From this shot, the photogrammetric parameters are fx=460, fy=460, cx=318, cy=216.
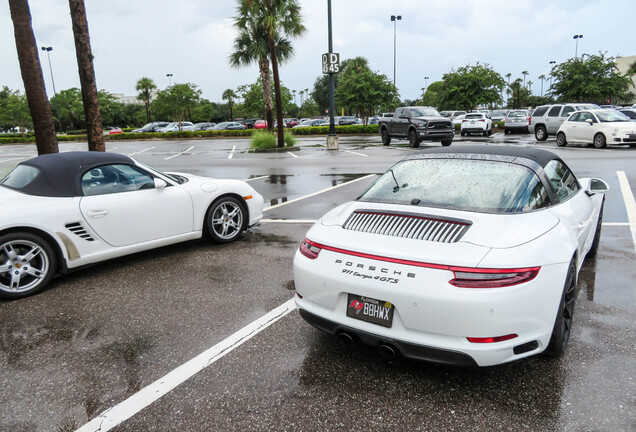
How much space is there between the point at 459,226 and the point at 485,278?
0.45m

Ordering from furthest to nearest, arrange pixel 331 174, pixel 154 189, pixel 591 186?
pixel 331 174
pixel 154 189
pixel 591 186

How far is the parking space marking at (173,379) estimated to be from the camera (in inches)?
106

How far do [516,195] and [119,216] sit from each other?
4.07 metres

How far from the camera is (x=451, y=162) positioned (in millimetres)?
3754

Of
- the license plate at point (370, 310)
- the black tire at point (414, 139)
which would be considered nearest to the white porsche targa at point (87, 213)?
the license plate at point (370, 310)

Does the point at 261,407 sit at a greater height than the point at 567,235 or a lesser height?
lesser

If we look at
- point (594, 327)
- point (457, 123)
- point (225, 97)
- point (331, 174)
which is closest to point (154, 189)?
point (594, 327)

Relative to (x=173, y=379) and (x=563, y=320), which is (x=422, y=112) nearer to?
(x=563, y=320)

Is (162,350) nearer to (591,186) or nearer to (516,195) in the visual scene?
(516,195)

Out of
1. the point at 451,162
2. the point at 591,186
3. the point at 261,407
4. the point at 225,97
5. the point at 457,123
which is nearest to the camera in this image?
the point at 261,407

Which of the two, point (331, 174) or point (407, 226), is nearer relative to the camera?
point (407, 226)

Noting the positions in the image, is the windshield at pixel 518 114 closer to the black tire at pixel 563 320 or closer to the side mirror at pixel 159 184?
the side mirror at pixel 159 184

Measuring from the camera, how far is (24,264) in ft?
15.0

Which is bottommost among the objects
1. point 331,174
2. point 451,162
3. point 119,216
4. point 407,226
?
point 331,174
